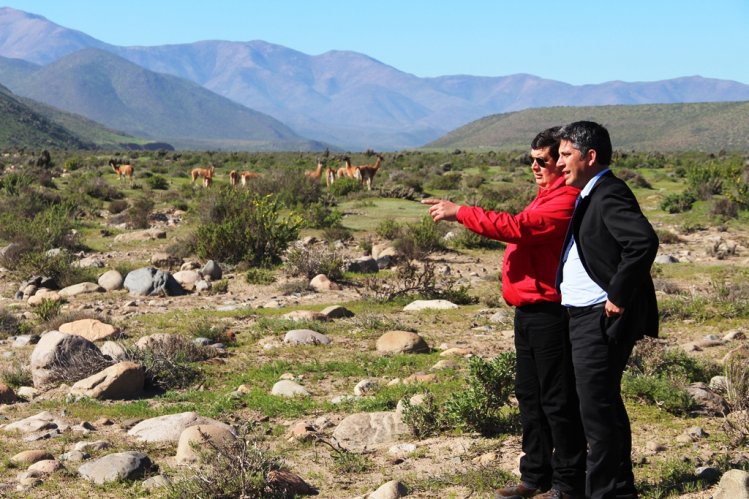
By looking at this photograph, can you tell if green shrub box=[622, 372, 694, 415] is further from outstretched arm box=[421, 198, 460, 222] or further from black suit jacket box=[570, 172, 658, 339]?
outstretched arm box=[421, 198, 460, 222]

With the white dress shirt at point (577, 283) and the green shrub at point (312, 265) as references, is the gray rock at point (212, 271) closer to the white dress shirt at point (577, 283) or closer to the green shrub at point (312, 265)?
the green shrub at point (312, 265)

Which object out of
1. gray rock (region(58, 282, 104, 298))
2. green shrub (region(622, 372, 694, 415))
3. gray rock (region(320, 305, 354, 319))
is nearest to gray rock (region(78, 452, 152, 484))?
green shrub (region(622, 372, 694, 415))

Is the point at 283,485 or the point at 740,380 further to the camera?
the point at 740,380

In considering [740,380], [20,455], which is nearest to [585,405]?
[740,380]

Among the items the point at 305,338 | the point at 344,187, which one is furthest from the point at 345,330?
the point at 344,187

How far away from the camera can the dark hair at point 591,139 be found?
417 cm

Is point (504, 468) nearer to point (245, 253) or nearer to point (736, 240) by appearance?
point (245, 253)

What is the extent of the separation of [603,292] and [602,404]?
56cm

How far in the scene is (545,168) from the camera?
454 cm

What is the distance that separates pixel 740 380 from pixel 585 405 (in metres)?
2.33

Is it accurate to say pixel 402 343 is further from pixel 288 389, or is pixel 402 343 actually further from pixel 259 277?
pixel 259 277

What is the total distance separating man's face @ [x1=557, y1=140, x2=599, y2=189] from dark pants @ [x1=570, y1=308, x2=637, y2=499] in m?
0.68

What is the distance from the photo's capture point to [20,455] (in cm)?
579

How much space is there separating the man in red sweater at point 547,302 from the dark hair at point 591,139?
0.23 m
